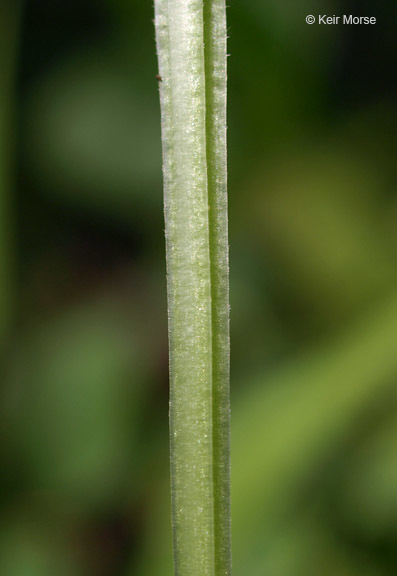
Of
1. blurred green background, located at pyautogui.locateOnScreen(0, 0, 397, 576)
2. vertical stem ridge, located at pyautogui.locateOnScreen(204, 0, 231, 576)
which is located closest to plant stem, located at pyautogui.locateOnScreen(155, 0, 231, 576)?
vertical stem ridge, located at pyautogui.locateOnScreen(204, 0, 231, 576)

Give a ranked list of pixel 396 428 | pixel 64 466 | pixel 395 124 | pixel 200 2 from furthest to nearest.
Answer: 1. pixel 395 124
2. pixel 64 466
3. pixel 396 428
4. pixel 200 2

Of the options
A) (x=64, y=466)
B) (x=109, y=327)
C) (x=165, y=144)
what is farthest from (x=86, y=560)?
(x=165, y=144)

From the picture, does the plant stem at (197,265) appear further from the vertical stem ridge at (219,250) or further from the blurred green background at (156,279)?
the blurred green background at (156,279)

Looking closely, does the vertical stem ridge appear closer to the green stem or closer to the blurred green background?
the blurred green background

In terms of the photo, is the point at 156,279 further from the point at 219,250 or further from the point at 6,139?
the point at 219,250

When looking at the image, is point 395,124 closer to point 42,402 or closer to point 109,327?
point 109,327

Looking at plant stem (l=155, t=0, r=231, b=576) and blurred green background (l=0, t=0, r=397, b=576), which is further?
blurred green background (l=0, t=0, r=397, b=576)

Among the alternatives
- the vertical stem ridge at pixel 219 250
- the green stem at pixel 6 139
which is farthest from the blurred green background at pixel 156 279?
the vertical stem ridge at pixel 219 250

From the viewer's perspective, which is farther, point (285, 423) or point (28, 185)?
point (28, 185)
